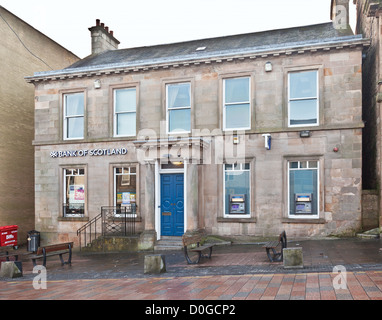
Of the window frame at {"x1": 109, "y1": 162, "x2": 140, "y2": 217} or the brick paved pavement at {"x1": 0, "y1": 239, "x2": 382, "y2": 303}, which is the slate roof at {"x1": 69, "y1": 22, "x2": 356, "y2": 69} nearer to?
the window frame at {"x1": 109, "y1": 162, "x2": 140, "y2": 217}

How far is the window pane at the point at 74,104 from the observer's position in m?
16.8

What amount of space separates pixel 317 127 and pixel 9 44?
51.9 feet

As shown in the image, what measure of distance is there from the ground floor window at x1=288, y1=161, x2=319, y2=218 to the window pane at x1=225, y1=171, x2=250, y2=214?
160 centimetres

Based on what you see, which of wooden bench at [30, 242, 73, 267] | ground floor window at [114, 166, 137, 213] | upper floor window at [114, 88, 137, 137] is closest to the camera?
wooden bench at [30, 242, 73, 267]

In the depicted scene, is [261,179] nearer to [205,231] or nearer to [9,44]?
[205,231]

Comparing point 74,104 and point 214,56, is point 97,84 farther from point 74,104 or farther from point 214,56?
point 214,56

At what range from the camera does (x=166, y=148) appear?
549 inches

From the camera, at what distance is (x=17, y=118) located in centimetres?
1981

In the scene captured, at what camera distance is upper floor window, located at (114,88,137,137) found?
1600 cm

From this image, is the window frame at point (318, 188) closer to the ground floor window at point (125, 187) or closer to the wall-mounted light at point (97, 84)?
the ground floor window at point (125, 187)

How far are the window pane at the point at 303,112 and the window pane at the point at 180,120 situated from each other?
4.06 meters

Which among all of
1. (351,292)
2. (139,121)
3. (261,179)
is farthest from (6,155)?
(351,292)

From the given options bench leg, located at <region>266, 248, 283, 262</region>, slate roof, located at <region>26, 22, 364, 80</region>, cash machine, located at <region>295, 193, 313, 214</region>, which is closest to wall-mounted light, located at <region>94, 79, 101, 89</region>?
slate roof, located at <region>26, 22, 364, 80</region>

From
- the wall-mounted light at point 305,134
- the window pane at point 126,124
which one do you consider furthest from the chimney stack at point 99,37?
the wall-mounted light at point 305,134
